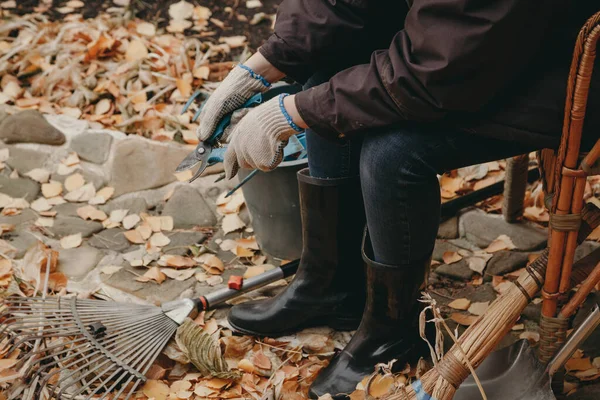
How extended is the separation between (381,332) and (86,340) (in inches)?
30.4

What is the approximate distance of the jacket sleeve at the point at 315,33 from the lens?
1.62 metres

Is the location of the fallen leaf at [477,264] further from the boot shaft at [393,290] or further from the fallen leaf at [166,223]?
the fallen leaf at [166,223]

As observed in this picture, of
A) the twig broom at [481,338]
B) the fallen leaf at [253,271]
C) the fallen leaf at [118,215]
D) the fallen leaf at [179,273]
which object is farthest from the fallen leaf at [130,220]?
the twig broom at [481,338]

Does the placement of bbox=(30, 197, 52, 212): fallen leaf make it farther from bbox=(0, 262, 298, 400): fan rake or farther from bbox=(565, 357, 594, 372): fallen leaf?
bbox=(565, 357, 594, 372): fallen leaf

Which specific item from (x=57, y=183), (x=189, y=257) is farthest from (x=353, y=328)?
(x=57, y=183)

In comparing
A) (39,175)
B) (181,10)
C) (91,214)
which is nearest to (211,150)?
(91,214)

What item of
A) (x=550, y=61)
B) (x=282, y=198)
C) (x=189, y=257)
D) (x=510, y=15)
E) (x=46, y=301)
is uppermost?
(x=510, y=15)

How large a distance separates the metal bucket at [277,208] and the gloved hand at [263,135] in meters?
0.45

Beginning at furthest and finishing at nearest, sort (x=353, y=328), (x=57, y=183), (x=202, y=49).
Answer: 1. (x=202, y=49)
2. (x=57, y=183)
3. (x=353, y=328)

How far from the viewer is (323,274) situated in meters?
1.86

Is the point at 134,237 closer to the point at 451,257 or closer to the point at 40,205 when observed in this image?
the point at 40,205

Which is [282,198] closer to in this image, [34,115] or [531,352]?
[531,352]

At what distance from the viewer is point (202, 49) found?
336 cm

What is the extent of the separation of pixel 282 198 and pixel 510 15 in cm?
109
